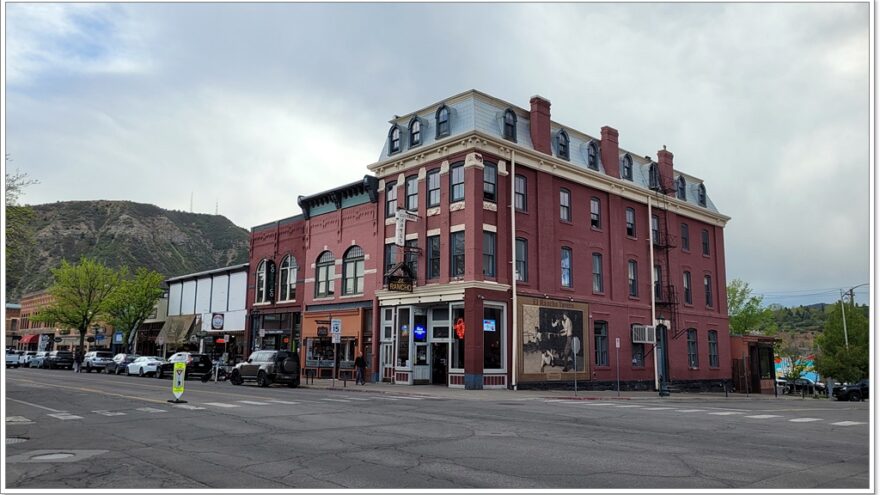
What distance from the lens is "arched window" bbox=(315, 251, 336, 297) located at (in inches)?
1587

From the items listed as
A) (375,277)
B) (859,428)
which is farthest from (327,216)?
(859,428)

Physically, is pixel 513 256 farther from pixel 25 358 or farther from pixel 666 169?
pixel 25 358

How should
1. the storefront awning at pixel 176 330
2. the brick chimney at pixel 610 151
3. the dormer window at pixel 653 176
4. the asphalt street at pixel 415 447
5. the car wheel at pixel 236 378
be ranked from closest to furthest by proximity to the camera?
the asphalt street at pixel 415 447 < the car wheel at pixel 236 378 < the brick chimney at pixel 610 151 < the dormer window at pixel 653 176 < the storefront awning at pixel 176 330

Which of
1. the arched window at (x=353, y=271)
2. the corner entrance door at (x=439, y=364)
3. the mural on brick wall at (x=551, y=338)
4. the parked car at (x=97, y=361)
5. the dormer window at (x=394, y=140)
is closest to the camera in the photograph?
the mural on brick wall at (x=551, y=338)

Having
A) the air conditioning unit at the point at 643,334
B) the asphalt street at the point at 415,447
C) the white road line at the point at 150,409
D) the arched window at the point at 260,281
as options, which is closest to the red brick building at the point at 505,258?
the air conditioning unit at the point at 643,334

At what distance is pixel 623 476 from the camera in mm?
8578

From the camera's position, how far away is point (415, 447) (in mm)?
11047

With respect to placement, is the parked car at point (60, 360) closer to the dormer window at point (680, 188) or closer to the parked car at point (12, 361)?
the parked car at point (12, 361)

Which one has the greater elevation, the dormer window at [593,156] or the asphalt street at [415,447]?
the dormer window at [593,156]

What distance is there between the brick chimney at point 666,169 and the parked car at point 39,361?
5309 cm

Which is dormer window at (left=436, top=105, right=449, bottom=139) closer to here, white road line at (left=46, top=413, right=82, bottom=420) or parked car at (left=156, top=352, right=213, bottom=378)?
parked car at (left=156, top=352, right=213, bottom=378)

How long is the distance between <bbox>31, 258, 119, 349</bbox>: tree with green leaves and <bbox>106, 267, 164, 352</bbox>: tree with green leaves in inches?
150

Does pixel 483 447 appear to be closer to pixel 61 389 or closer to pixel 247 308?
pixel 61 389

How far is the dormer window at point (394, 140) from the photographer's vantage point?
36156 millimetres
